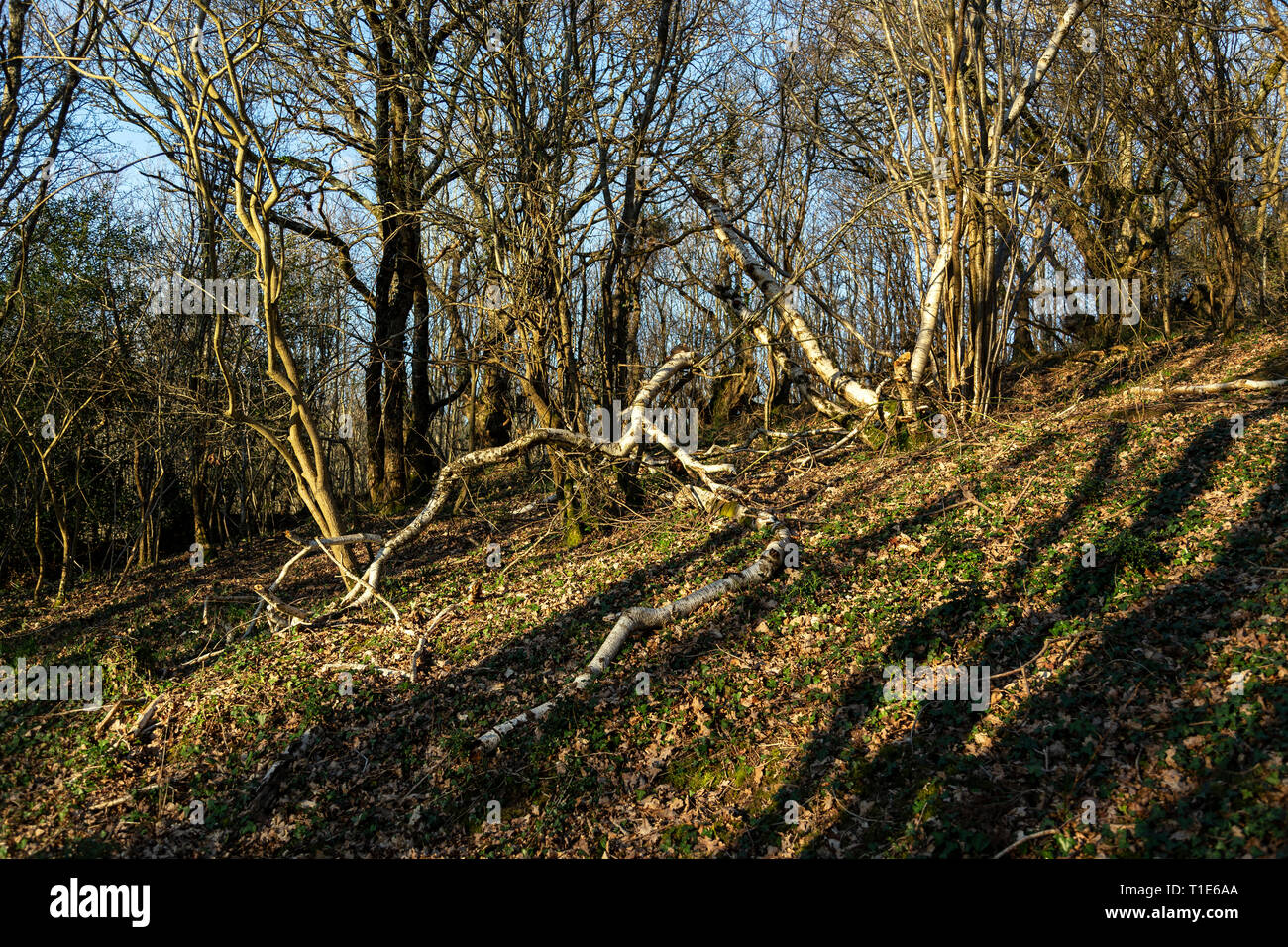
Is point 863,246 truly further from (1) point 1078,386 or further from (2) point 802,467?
(2) point 802,467

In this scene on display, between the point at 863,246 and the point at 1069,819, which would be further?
the point at 863,246

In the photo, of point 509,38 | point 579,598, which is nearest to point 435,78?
point 509,38

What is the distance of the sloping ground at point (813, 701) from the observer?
4.23 metres

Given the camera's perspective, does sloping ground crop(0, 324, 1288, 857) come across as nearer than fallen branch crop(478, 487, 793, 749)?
Yes

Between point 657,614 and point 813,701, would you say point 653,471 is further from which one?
point 813,701

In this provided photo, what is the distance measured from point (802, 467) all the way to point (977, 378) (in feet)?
7.71

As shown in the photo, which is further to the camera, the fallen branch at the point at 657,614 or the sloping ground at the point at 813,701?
the fallen branch at the point at 657,614

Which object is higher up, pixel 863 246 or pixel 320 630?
pixel 863 246

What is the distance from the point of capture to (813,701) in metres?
5.34

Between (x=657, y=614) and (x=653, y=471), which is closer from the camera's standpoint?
(x=657, y=614)

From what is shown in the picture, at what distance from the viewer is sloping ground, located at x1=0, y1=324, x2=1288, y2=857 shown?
423 cm

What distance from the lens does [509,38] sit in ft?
27.3

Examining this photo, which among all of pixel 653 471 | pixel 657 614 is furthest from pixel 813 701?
pixel 653 471

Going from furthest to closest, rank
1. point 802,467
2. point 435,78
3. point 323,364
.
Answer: point 323,364, point 802,467, point 435,78
